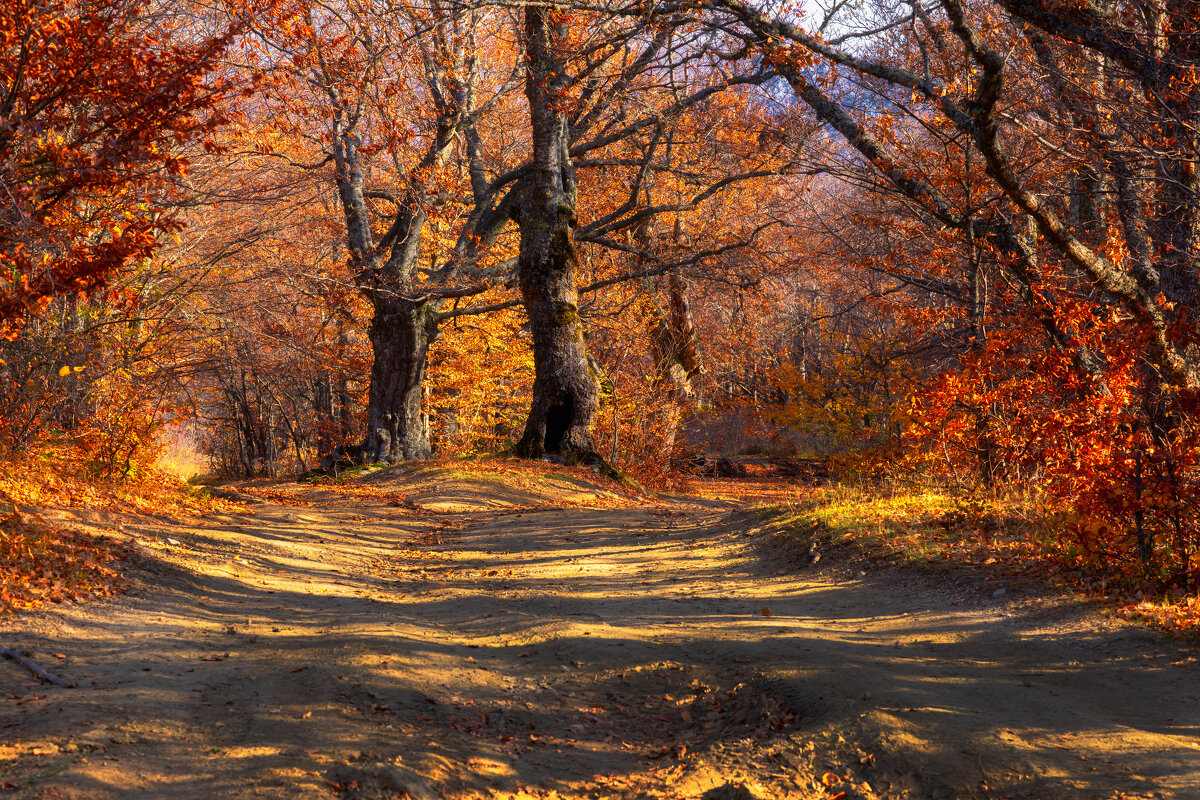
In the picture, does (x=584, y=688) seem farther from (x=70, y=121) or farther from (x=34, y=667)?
(x=70, y=121)

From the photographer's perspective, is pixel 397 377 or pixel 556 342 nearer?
pixel 556 342

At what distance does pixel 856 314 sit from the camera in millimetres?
31297

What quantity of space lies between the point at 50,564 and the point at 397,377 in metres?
12.4

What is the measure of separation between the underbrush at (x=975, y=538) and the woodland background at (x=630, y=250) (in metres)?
0.04

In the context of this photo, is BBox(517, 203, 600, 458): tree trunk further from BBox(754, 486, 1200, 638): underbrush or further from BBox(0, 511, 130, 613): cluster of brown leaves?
BBox(0, 511, 130, 613): cluster of brown leaves

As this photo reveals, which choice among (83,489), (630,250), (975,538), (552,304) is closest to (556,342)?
(552,304)

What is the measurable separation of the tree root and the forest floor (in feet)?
0.28

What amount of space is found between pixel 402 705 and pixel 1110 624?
14.2 ft

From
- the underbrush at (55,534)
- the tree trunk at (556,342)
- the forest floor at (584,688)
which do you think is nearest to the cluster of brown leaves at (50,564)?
the underbrush at (55,534)

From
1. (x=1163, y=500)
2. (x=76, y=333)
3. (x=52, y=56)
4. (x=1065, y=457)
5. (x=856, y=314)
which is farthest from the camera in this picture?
(x=856, y=314)

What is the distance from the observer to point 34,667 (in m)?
4.20

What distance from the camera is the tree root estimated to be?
13.6ft

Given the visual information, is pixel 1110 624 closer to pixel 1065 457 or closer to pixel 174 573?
pixel 1065 457

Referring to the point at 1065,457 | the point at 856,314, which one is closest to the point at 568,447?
the point at 1065,457
